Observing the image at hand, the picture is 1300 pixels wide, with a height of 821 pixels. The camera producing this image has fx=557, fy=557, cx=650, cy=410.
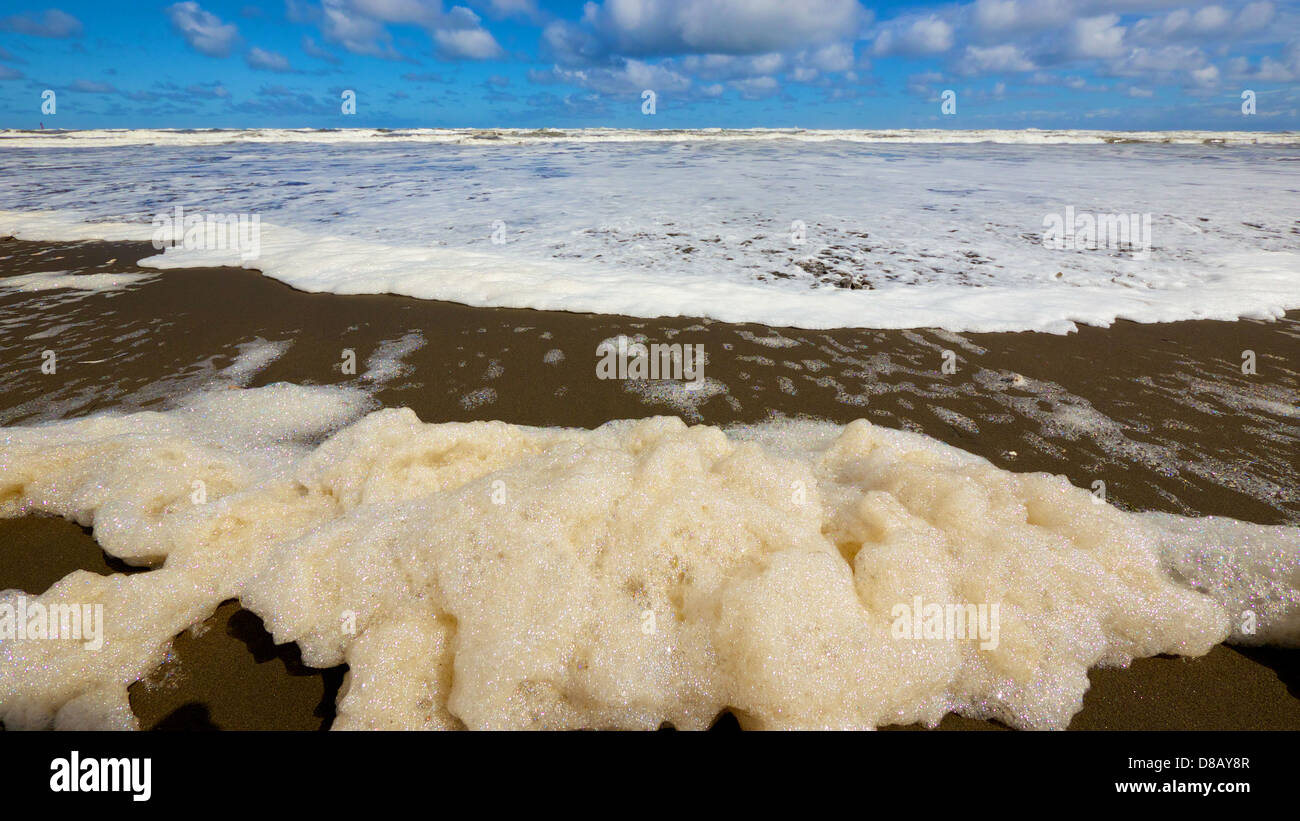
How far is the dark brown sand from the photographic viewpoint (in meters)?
2.07

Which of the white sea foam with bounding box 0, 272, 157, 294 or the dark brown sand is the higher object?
the white sea foam with bounding box 0, 272, 157, 294

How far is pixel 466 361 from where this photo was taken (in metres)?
4.61

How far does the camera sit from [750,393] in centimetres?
412

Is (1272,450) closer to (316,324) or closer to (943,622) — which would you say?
(943,622)

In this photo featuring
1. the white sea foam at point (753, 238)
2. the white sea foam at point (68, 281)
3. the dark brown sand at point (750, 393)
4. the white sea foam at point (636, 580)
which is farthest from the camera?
the white sea foam at point (68, 281)

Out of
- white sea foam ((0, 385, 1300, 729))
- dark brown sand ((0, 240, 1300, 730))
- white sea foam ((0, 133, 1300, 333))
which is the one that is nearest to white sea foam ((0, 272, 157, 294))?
dark brown sand ((0, 240, 1300, 730))

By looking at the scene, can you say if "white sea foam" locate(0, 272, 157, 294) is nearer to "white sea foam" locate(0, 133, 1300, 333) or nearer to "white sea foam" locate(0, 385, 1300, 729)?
"white sea foam" locate(0, 133, 1300, 333)

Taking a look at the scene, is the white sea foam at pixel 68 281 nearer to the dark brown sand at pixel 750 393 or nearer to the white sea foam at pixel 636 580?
the dark brown sand at pixel 750 393

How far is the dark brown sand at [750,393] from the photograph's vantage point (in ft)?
6.80

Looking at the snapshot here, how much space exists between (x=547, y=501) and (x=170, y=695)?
151 centimetres

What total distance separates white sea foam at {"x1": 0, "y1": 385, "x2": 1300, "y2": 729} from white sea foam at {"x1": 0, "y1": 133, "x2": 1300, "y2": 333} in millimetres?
2988

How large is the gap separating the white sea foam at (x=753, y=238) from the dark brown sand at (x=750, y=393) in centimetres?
51

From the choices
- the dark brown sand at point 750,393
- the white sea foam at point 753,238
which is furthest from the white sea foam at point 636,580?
the white sea foam at point 753,238
